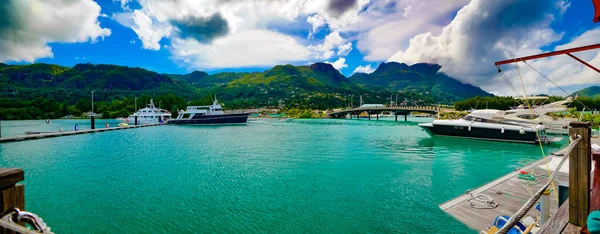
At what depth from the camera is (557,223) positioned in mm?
3359

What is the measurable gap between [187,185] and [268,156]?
950 cm

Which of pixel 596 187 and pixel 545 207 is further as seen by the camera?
pixel 545 207

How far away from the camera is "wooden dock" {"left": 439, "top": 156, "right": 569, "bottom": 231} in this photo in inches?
322

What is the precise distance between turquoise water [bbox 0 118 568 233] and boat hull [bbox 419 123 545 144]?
836 cm

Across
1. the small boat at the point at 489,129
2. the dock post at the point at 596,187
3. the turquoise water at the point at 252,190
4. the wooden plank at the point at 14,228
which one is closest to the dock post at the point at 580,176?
the dock post at the point at 596,187

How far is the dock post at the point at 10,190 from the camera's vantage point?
2.93 metres

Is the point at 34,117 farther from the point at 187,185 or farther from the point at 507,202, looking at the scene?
the point at 507,202

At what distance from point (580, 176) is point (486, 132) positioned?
35.0 metres

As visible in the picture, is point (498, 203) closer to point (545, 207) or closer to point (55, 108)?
point (545, 207)

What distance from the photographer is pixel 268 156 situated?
22.9m

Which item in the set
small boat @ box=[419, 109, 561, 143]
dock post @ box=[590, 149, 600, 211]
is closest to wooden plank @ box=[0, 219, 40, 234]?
dock post @ box=[590, 149, 600, 211]

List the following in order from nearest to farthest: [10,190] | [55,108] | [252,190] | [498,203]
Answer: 1. [10,190]
2. [498,203]
3. [252,190]
4. [55,108]

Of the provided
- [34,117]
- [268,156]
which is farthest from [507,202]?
[34,117]

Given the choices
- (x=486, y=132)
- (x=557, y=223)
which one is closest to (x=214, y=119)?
(x=486, y=132)
